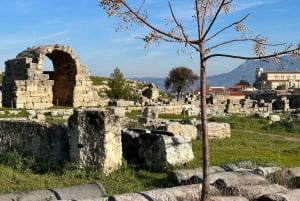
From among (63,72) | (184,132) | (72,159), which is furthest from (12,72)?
(72,159)

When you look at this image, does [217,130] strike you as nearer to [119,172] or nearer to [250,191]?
[119,172]

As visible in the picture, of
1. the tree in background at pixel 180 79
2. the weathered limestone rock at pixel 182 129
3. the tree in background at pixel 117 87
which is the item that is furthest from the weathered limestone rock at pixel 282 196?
the tree in background at pixel 180 79

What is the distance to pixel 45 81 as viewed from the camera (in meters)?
34.0

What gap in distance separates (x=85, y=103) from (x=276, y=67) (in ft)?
104

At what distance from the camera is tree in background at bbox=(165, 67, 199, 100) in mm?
81562

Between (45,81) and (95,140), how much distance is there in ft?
72.7

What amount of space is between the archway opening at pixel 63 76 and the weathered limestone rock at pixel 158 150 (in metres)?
23.6

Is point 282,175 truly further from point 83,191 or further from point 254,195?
point 83,191

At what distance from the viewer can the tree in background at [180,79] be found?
8156 cm

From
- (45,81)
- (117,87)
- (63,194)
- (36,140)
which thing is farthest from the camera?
(117,87)

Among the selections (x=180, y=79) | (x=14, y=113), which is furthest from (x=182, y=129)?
(x=180, y=79)

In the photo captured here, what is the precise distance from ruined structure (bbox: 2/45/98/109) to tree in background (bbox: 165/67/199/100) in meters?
43.9

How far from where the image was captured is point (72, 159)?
12953mm

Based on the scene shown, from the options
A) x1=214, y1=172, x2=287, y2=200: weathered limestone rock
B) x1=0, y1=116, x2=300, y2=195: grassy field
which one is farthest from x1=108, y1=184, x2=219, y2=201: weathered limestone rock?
x1=0, y1=116, x2=300, y2=195: grassy field
